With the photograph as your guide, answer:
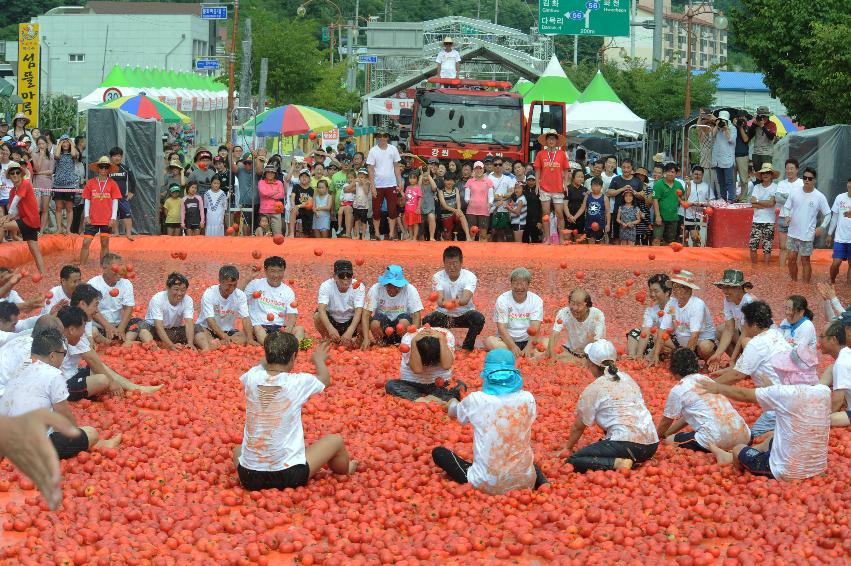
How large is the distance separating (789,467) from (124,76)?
4216cm

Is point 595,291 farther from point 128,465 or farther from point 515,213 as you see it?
Result: point 128,465

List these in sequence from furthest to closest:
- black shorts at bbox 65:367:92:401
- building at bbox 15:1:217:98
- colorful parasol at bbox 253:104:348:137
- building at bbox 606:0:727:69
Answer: building at bbox 606:0:727:69
building at bbox 15:1:217:98
colorful parasol at bbox 253:104:348:137
black shorts at bbox 65:367:92:401

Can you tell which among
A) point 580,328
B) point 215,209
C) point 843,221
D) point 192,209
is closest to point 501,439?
point 580,328

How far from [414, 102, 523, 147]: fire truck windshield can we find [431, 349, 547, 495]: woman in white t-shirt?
1627 centimetres

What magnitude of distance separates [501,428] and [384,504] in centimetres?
97

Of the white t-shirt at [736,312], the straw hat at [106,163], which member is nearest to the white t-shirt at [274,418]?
the white t-shirt at [736,312]

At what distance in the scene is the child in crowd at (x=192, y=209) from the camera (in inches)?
854

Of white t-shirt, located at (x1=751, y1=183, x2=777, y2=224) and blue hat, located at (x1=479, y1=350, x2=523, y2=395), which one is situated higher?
white t-shirt, located at (x1=751, y1=183, x2=777, y2=224)

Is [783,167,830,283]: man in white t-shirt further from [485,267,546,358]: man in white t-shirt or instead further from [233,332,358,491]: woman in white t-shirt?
[233,332,358,491]: woman in white t-shirt

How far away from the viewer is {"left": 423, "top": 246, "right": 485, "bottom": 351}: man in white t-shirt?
44.1ft

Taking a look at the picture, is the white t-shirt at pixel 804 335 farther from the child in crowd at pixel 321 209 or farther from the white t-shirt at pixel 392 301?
the child in crowd at pixel 321 209

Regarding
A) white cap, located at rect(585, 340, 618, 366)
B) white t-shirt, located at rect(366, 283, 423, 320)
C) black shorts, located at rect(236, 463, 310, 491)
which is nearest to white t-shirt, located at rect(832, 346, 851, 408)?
white cap, located at rect(585, 340, 618, 366)

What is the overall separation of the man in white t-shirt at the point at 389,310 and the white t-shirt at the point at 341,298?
113 mm

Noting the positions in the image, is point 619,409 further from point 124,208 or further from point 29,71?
point 29,71
